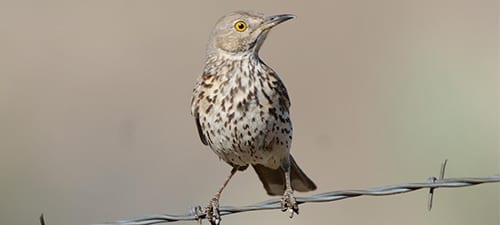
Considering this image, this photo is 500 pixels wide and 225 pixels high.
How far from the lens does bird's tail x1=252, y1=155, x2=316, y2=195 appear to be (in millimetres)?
9312

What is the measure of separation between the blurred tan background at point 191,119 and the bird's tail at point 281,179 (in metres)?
2.98

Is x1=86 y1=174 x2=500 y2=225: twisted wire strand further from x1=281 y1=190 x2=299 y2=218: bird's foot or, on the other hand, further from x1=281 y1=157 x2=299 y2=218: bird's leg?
x1=281 y1=190 x2=299 y2=218: bird's foot

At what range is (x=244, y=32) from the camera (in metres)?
9.10

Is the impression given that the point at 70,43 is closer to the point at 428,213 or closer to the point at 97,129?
the point at 97,129

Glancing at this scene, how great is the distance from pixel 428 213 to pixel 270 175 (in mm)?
3343

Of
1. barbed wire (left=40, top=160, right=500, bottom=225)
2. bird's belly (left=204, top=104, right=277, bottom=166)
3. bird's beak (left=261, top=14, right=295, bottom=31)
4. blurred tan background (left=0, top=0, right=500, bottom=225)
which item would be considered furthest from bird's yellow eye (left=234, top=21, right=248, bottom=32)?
blurred tan background (left=0, top=0, right=500, bottom=225)

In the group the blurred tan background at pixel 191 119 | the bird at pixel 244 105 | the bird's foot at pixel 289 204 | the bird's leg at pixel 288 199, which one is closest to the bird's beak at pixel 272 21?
the bird at pixel 244 105

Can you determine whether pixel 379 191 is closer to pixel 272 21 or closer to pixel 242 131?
pixel 242 131

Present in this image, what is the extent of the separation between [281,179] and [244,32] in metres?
1.16

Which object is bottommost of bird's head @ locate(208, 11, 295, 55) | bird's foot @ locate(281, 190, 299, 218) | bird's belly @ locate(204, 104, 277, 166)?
bird's foot @ locate(281, 190, 299, 218)

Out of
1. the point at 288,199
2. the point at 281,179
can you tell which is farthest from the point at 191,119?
the point at 288,199

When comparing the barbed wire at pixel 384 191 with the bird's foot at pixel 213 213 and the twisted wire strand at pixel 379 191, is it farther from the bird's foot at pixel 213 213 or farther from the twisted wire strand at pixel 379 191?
the bird's foot at pixel 213 213

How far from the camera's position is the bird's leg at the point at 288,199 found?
339 inches

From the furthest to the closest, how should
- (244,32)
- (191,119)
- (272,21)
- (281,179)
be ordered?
(191,119)
(281,179)
(244,32)
(272,21)
